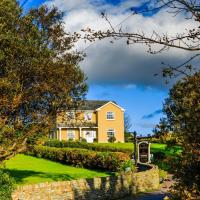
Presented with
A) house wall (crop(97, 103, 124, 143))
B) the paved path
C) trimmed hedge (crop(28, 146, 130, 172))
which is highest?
house wall (crop(97, 103, 124, 143))

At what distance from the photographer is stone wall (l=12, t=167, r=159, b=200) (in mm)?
22359

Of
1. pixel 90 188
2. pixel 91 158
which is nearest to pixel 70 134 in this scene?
pixel 91 158

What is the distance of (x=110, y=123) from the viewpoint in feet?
289

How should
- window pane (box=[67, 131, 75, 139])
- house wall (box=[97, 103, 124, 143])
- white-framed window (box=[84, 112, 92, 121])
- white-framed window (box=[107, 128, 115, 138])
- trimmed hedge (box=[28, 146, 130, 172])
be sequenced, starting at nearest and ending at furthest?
trimmed hedge (box=[28, 146, 130, 172])
white-framed window (box=[84, 112, 92, 121])
house wall (box=[97, 103, 124, 143])
white-framed window (box=[107, 128, 115, 138])
window pane (box=[67, 131, 75, 139])

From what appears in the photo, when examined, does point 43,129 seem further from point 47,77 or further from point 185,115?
point 185,115

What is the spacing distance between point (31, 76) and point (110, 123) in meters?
64.9

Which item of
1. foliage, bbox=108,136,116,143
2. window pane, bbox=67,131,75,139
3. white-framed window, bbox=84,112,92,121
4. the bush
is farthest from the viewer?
window pane, bbox=67,131,75,139

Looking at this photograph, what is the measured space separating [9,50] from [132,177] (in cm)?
970

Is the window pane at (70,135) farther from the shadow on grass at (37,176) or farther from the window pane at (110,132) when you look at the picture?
the shadow on grass at (37,176)

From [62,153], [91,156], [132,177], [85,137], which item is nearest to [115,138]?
[85,137]

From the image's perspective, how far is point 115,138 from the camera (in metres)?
84.8

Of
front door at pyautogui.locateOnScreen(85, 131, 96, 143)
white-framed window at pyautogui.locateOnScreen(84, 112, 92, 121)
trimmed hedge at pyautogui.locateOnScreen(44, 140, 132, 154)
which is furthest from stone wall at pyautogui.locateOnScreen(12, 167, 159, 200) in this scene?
white-framed window at pyautogui.locateOnScreen(84, 112, 92, 121)

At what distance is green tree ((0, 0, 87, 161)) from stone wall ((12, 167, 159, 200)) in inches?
76.9

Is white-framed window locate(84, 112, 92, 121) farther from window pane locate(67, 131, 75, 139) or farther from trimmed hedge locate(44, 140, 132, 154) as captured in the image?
trimmed hedge locate(44, 140, 132, 154)
